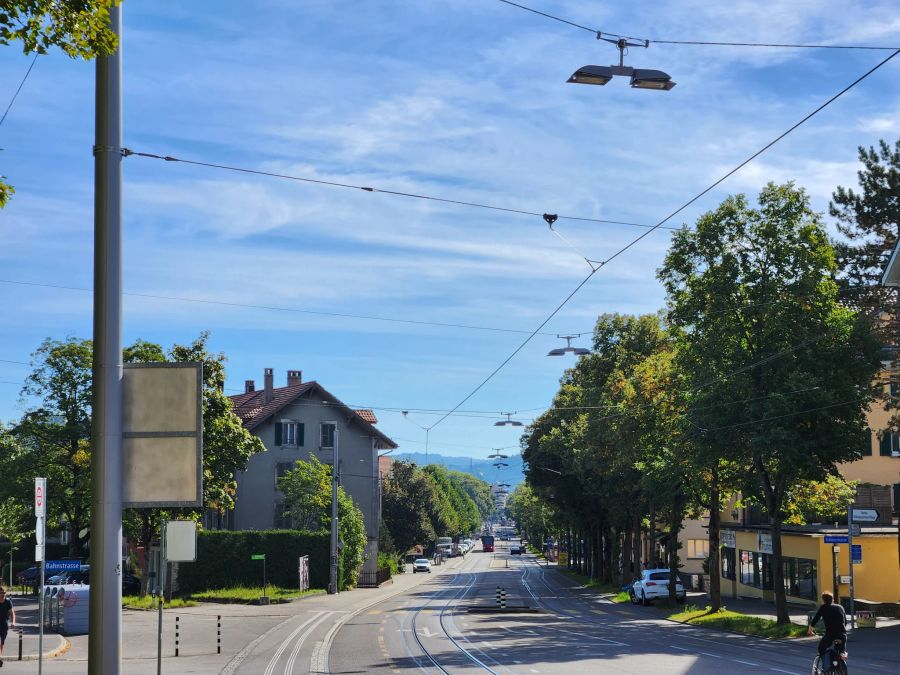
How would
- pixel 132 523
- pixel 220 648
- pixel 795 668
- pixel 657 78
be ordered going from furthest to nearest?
pixel 132 523 < pixel 220 648 < pixel 795 668 < pixel 657 78

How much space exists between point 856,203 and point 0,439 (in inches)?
1730

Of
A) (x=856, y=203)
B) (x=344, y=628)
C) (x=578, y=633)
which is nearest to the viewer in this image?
(x=578, y=633)

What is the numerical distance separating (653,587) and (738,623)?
17.2 metres

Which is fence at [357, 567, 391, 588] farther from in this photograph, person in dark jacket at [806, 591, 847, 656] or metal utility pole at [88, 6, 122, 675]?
metal utility pole at [88, 6, 122, 675]

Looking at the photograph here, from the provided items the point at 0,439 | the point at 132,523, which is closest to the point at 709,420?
the point at 132,523

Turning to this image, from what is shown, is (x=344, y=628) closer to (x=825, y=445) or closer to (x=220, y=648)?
(x=220, y=648)

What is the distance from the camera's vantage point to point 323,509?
64812 mm

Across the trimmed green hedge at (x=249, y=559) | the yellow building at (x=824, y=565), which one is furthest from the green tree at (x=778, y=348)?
the trimmed green hedge at (x=249, y=559)

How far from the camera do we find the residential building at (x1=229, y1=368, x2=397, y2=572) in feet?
244

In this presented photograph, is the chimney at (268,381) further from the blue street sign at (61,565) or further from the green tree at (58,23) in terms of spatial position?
the green tree at (58,23)

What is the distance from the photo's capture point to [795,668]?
23688 millimetres

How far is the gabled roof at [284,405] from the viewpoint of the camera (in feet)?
243

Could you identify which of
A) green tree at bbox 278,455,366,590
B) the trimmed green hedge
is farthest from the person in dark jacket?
green tree at bbox 278,455,366,590

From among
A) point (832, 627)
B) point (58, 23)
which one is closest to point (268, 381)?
point (832, 627)
